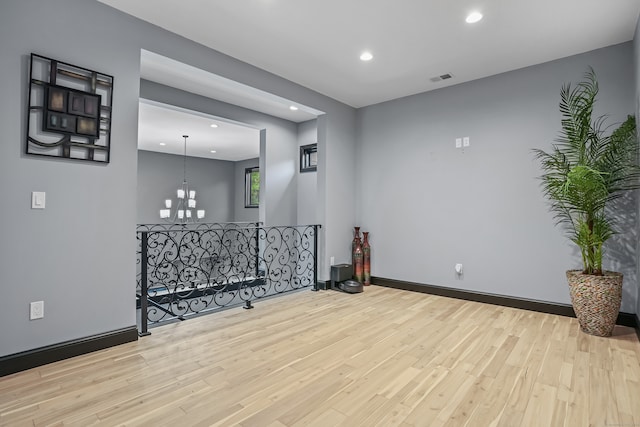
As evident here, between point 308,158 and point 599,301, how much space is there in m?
4.70

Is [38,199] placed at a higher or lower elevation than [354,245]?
higher

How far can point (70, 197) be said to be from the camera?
8.05 ft

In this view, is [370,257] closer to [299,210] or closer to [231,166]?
[299,210]

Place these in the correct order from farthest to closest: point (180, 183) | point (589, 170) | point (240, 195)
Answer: point (240, 195) < point (180, 183) < point (589, 170)

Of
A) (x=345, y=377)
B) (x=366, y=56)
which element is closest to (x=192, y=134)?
(x=366, y=56)

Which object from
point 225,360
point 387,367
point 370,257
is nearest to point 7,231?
point 225,360

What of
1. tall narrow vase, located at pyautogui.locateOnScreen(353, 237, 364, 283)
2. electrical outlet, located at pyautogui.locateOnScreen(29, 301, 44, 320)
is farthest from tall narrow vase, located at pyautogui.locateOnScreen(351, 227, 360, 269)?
electrical outlet, located at pyautogui.locateOnScreen(29, 301, 44, 320)

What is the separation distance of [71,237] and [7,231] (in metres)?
0.35

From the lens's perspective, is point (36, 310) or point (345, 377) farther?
point (36, 310)

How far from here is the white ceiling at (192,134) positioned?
5633 millimetres

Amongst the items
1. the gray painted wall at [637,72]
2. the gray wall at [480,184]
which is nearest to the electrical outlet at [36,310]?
the gray wall at [480,184]

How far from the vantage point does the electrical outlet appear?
227 centimetres

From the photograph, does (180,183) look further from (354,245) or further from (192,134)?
(354,245)

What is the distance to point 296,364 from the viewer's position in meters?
2.35
